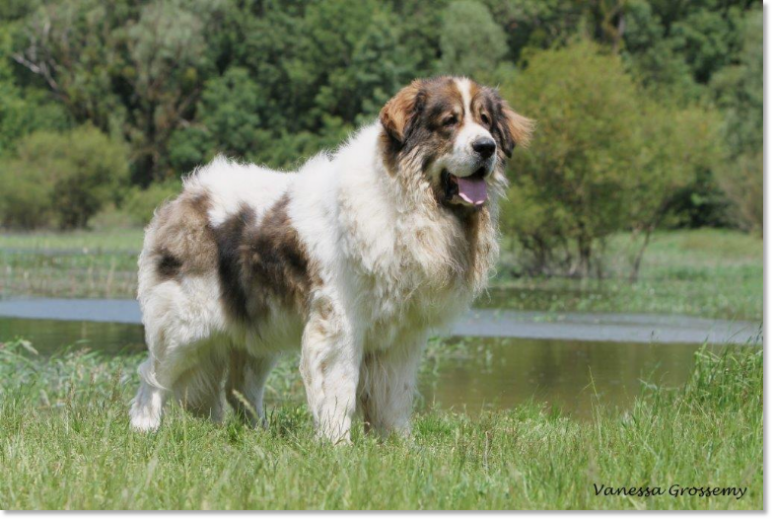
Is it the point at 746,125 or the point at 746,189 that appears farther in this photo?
the point at 746,125

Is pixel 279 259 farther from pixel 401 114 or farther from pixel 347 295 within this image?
pixel 401 114

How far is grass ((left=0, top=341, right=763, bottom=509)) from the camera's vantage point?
4.23 m

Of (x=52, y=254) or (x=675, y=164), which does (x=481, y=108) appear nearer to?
(x=675, y=164)

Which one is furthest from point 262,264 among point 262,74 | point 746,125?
→ point 262,74

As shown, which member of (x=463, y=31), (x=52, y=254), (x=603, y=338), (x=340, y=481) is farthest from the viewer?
(x=463, y=31)

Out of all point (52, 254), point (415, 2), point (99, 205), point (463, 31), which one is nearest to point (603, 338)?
point (52, 254)

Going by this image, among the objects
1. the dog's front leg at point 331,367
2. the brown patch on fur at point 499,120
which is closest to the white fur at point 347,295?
the dog's front leg at point 331,367

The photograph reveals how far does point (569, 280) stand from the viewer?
24.7 m

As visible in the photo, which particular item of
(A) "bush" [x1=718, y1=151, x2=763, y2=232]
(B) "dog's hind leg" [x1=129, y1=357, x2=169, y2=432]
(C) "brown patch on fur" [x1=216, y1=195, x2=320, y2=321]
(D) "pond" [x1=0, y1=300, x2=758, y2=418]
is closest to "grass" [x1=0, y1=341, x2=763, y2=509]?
(B) "dog's hind leg" [x1=129, y1=357, x2=169, y2=432]

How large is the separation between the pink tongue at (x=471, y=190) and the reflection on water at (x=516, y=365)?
119 inches

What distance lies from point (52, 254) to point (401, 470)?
2506 cm

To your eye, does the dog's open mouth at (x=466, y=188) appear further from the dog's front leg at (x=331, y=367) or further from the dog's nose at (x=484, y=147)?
the dog's front leg at (x=331, y=367)

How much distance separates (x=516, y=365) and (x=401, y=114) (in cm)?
628

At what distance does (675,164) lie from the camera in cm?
2606
